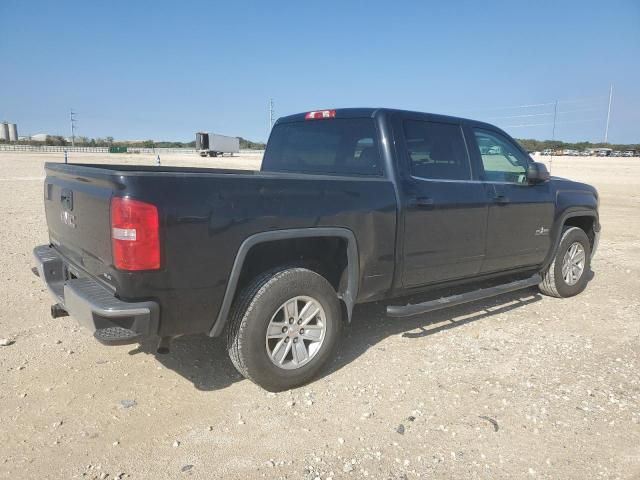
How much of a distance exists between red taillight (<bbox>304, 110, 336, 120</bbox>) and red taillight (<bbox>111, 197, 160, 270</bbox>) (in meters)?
2.23

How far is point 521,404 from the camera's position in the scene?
11.0 ft

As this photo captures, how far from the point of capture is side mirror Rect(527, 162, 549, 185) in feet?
15.9

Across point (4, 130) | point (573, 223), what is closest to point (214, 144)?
point (4, 130)

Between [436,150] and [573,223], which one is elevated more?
[436,150]

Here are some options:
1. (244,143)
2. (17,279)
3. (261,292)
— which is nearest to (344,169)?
(261,292)

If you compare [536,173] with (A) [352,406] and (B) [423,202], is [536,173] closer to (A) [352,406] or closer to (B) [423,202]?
(B) [423,202]

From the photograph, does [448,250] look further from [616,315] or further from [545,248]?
[616,315]

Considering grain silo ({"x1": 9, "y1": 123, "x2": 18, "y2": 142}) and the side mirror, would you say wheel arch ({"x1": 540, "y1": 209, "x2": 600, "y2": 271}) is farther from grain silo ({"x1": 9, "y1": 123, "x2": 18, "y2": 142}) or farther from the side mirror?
grain silo ({"x1": 9, "y1": 123, "x2": 18, "y2": 142})

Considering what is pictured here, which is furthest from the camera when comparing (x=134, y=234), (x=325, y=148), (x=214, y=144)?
(x=214, y=144)

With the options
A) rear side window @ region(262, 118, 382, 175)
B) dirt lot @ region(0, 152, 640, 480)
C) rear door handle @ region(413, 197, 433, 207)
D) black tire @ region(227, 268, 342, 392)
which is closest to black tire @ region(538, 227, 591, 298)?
dirt lot @ region(0, 152, 640, 480)

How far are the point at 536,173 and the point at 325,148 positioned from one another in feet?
6.76

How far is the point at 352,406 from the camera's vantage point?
Result: 3291 mm

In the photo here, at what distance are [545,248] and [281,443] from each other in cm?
368

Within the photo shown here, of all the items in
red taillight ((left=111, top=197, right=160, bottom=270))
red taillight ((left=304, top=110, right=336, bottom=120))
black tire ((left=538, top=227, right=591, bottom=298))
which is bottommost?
black tire ((left=538, top=227, right=591, bottom=298))
